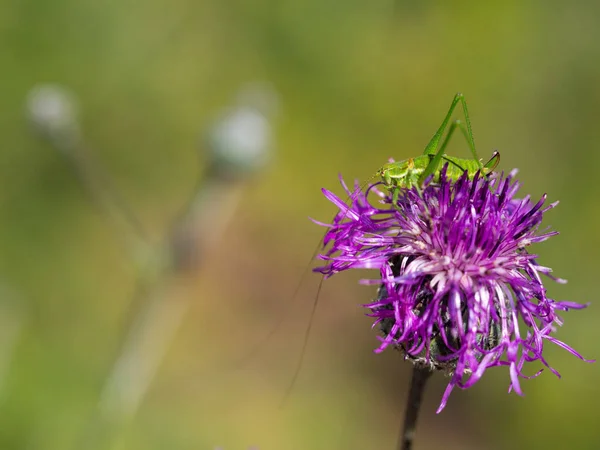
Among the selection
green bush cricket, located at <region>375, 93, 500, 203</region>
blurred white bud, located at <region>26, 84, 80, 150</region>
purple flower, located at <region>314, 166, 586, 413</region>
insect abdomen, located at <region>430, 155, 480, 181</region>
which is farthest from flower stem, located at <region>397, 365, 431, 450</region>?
blurred white bud, located at <region>26, 84, 80, 150</region>

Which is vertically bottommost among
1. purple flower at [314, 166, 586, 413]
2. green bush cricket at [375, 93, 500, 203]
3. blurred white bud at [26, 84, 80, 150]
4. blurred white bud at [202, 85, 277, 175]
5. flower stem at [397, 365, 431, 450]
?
flower stem at [397, 365, 431, 450]

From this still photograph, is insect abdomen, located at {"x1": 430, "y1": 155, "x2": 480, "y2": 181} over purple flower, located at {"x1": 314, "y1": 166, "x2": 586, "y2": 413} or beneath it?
over

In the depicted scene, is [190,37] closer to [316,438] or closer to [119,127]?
[119,127]

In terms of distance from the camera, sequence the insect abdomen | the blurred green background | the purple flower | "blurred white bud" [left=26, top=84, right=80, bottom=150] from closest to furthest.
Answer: the purple flower → the insect abdomen → "blurred white bud" [left=26, top=84, right=80, bottom=150] → the blurred green background

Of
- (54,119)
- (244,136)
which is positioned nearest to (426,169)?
(244,136)

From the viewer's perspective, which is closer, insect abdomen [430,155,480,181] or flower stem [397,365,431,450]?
flower stem [397,365,431,450]

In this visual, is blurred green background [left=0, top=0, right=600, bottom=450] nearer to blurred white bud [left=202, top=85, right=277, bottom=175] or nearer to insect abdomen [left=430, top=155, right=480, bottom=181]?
blurred white bud [left=202, top=85, right=277, bottom=175]

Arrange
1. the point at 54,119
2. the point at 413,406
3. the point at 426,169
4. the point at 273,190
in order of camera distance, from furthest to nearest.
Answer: the point at 273,190 < the point at 54,119 < the point at 426,169 < the point at 413,406

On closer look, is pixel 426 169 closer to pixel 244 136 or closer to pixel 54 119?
pixel 244 136
